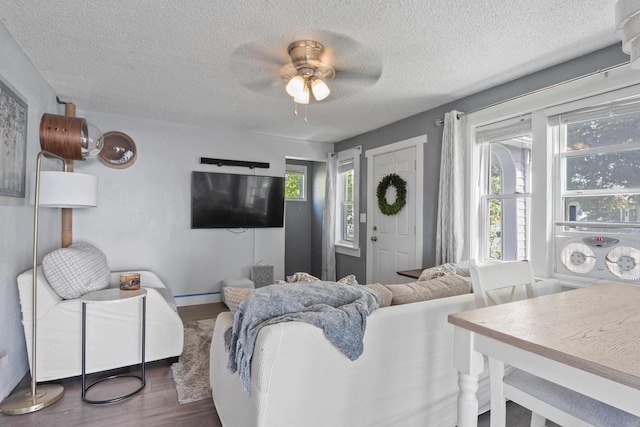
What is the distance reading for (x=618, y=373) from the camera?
805 mm

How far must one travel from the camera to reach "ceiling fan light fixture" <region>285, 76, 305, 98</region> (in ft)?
7.75

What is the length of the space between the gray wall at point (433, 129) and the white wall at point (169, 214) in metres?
1.29

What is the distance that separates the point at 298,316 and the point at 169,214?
11.4ft

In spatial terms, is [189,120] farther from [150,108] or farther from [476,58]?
[476,58]

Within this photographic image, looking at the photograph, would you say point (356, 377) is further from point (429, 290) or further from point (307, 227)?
point (307, 227)

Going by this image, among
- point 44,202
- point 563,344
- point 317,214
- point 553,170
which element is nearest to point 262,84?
point 44,202

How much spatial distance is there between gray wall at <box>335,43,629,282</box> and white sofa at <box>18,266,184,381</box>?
8.92 feet

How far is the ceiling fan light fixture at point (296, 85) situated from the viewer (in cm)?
236

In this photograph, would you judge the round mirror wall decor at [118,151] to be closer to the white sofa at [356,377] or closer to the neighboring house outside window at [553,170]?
the white sofa at [356,377]

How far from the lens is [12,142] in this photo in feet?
7.12

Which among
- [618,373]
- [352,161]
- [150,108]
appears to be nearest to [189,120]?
[150,108]

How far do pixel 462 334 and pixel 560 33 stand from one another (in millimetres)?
2095

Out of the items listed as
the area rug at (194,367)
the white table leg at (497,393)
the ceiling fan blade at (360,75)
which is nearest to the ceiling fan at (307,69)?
the ceiling fan blade at (360,75)

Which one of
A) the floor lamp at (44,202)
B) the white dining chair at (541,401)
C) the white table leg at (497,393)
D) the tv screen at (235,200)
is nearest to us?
the white dining chair at (541,401)
